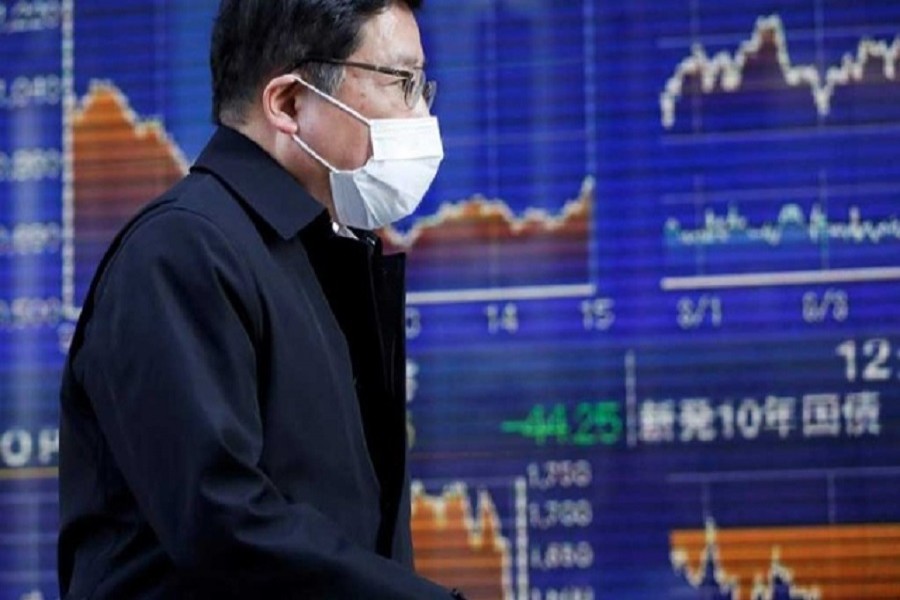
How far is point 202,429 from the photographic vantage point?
5.91ft

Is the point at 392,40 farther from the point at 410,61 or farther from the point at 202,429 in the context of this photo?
the point at 202,429

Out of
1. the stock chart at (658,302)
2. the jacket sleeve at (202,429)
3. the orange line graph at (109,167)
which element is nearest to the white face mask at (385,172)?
the jacket sleeve at (202,429)

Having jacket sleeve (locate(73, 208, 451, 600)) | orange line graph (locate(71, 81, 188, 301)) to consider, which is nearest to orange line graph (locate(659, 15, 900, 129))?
orange line graph (locate(71, 81, 188, 301))

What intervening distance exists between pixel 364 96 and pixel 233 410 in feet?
1.52

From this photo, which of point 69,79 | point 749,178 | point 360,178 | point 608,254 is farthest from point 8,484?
point 360,178

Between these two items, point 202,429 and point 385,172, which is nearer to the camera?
point 202,429

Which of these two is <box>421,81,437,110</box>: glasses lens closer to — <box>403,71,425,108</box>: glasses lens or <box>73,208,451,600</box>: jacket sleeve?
<box>403,71,425,108</box>: glasses lens

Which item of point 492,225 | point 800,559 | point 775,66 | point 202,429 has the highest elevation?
point 775,66

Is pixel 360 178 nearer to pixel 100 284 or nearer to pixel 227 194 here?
pixel 227 194

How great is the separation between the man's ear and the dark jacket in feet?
0.12

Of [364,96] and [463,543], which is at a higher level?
[364,96]

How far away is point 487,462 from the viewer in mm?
3729

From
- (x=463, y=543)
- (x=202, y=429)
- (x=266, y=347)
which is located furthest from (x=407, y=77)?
(x=463, y=543)

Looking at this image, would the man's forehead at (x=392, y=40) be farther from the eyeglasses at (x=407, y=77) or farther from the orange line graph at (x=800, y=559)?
the orange line graph at (x=800, y=559)
